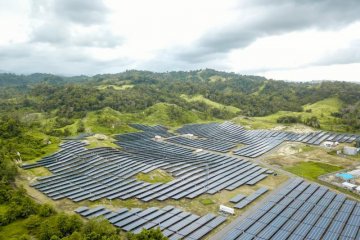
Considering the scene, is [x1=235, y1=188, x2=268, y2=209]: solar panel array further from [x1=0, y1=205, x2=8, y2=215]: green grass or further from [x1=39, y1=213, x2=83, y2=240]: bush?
[x1=0, y1=205, x2=8, y2=215]: green grass

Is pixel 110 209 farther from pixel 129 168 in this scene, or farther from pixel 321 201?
pixel 321 201

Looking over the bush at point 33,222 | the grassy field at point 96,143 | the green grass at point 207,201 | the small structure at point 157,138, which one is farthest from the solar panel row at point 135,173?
the small structure at point 157,138

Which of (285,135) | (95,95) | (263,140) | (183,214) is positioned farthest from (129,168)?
(95,95)

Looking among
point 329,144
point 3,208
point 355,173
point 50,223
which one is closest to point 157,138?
point 329,144

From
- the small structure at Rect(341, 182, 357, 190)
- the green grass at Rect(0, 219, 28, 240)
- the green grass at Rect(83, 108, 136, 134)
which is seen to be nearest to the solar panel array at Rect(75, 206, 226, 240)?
the green grass at Rect(0, 219, 28, 240)

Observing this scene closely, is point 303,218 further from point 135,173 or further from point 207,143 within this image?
point 207,143
